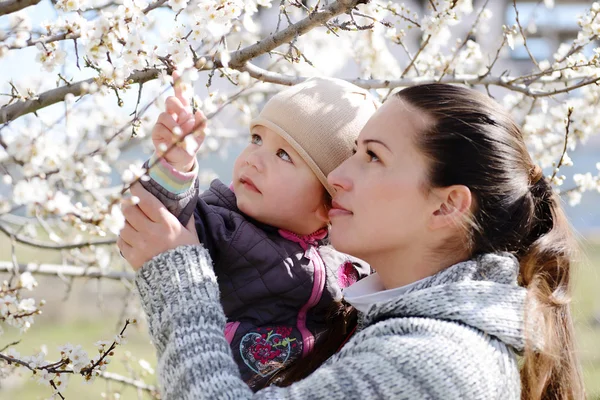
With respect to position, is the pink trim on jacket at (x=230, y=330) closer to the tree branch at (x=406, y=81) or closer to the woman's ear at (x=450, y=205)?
the woman's ear at (x=450, y=205)

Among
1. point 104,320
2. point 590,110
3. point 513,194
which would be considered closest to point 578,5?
point 104,320

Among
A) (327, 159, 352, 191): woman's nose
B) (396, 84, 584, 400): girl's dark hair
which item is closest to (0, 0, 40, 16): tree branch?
(327, 159, 352, 191): woman's nose

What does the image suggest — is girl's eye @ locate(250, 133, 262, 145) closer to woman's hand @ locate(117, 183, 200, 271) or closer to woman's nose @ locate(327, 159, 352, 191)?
woman's nose @ locate(327, 159, 352, 191)

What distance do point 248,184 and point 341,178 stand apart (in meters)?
0.24

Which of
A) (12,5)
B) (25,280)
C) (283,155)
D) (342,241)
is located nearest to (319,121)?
(283,155)

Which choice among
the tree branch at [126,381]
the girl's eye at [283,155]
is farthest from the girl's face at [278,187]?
the tree branch at [126,381]

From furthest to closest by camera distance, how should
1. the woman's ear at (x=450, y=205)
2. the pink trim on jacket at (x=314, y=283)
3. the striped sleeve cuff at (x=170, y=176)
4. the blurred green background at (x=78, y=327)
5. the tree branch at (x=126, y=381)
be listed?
the blurred green background at (x=78, y=327) < the tree branch at (x=126, y=381) < the pink trim on jacket at (x=314, y=283) < the woman's ear at (x=450, y=205) < the striped sleeve cuff at (x=170, y=176)

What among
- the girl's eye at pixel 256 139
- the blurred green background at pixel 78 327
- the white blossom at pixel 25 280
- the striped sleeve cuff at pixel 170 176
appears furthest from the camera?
the blurred green background at pixel 78 327

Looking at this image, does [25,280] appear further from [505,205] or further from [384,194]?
[505,205]

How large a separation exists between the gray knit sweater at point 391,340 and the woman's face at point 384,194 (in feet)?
0.40

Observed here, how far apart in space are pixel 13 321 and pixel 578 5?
40.5ft

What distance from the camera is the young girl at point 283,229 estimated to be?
4.89ft

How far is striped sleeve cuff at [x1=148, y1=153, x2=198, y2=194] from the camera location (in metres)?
1.30

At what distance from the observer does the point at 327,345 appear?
1.53m
